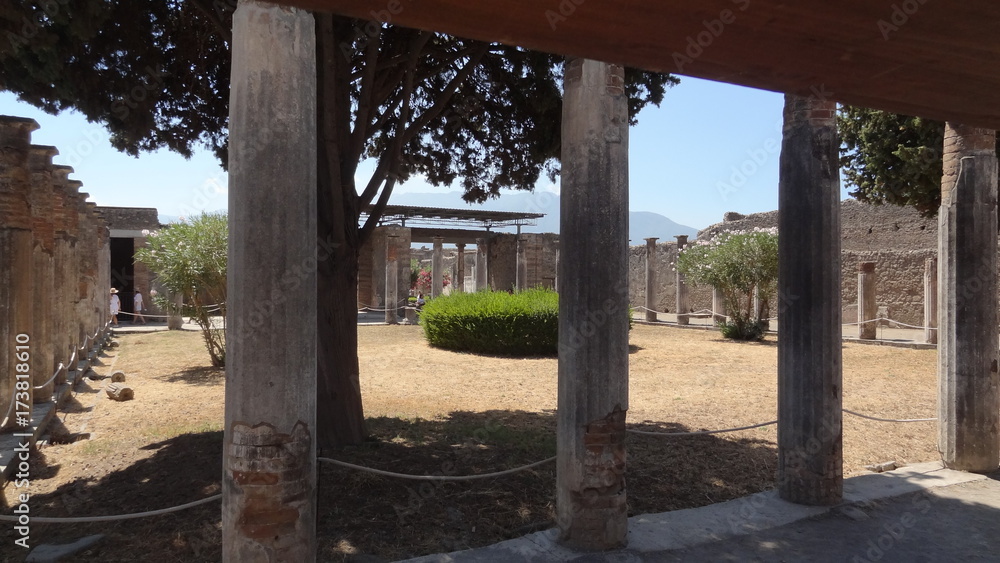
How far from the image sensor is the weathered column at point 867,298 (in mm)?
16750

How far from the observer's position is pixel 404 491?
5.00 m

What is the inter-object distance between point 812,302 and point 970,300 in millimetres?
1953

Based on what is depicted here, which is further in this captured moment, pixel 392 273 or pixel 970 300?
pixel 392 273

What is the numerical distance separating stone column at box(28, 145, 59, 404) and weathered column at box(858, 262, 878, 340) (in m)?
17.6

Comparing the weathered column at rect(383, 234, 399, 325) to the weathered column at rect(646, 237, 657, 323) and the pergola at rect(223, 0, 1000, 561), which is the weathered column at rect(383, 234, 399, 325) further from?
the pergola at rect(223, 0, 1000, 561)

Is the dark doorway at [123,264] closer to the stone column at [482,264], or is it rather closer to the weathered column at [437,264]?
the weathered column at [437,264]

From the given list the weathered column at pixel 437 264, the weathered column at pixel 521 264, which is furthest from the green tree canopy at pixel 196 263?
the weathered column at pixel 521 264

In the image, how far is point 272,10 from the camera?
A: 2975 millimetres

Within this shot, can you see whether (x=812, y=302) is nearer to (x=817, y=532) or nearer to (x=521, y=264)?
(x=817, y=532)

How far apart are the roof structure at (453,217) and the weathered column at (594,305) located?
19.8 m

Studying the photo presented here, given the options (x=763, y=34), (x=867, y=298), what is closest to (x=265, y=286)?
(x=763, y=34)

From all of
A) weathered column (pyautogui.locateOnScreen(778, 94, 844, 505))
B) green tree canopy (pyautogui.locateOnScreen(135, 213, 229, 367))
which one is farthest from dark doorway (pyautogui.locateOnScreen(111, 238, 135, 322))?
weathered column (pyautogui.locateOnScreen(778, 94, 844, 505))

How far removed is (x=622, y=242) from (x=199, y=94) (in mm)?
5938

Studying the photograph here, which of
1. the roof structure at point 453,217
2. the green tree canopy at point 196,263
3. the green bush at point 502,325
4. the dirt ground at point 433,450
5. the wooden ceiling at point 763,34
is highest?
the roof structure at point 453,217
